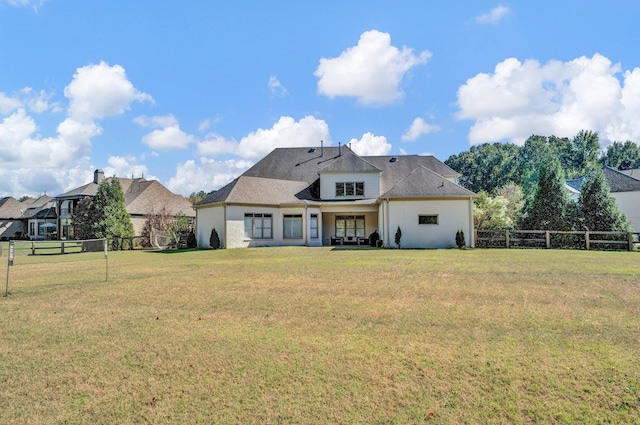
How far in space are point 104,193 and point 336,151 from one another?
1862 centimetres

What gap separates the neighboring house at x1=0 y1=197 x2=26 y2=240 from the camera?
166 ft

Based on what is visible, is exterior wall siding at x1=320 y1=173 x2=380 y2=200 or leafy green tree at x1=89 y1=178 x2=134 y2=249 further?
leafy green tree at x1=89 y1=178 x2=134 y2=249

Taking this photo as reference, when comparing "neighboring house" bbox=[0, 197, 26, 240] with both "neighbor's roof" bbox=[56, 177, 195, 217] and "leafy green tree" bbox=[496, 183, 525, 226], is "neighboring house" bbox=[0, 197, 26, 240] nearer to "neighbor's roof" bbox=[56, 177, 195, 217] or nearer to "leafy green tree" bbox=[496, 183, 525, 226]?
"neighbor's roof" bbox=[56, 177, 195, 217]

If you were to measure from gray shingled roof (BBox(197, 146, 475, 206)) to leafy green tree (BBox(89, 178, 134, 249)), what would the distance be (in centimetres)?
853

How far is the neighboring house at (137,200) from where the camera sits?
3738 centimetres

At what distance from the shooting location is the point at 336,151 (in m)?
32.6

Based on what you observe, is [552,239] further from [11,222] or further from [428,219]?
[11,222]

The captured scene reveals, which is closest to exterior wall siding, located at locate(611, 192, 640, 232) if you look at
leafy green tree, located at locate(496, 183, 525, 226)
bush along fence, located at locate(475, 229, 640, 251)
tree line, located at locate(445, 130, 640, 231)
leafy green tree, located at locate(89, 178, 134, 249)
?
tree line, located at locate(445, 130, 640, 231)

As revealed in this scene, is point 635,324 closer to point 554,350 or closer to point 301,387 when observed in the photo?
point 554,350

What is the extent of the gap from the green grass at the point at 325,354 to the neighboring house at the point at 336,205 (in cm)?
1343

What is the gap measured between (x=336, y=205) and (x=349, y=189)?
6.48ft

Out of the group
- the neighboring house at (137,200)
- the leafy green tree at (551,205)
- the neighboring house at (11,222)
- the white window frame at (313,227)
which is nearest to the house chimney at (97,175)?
the neighboring house at (137,200)

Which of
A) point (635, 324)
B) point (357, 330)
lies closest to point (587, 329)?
point (635, 324)

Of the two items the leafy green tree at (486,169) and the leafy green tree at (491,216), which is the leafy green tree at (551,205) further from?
the leafy green tree at (486,169)
